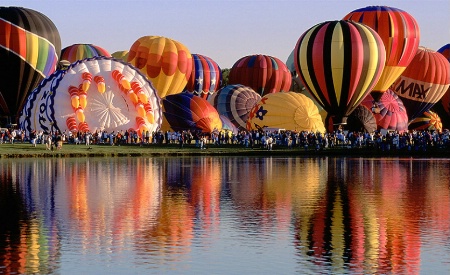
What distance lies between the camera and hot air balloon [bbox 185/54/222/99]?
11419cm

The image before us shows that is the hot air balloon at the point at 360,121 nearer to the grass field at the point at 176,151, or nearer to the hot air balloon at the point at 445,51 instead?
the grass field at the point at 176,151

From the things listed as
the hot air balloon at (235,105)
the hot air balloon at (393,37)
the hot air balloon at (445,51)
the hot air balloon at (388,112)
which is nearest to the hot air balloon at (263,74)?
the hot air balloon at (235,105)

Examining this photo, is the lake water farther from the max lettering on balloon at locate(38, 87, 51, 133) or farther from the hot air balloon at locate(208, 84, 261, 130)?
the hot air balloon at locate(208, 84, 261, 130)

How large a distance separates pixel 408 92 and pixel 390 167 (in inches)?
1680

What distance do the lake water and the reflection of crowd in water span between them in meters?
22.7

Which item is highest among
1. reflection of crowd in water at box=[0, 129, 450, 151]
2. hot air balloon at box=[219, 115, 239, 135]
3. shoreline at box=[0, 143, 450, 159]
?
hot air balloon at box=[219, 115, 239, 135]

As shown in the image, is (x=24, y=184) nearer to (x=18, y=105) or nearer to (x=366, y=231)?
(x=366, y=231)

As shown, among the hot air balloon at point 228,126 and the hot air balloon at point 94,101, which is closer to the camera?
the hot air balloon at point 94,101

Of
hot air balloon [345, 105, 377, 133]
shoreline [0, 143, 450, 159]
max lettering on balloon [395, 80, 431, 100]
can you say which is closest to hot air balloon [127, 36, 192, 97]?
hot air balloon [345, 105, 377, 133]

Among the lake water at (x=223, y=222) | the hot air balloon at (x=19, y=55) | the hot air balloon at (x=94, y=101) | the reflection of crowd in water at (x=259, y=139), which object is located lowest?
the lake water at (x=223, y=222)

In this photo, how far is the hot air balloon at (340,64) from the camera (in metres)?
79.7

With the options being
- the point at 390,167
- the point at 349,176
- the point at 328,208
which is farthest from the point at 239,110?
the point at 328,208

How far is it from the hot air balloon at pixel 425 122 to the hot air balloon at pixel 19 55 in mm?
Answer: 35808

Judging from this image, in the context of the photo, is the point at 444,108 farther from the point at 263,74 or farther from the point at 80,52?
the point at 80,52
